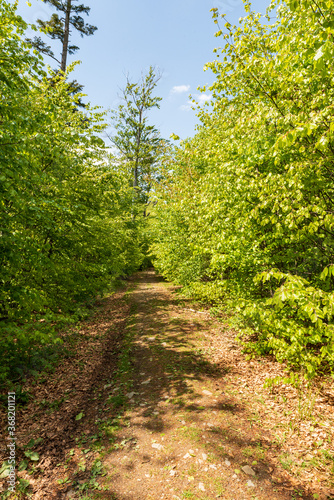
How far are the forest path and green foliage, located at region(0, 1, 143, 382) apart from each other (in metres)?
2.38

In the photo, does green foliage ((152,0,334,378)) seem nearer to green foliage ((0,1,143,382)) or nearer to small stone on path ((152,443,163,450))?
small stone on path ((152,443,163,450))

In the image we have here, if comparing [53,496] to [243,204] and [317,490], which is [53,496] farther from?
[243,204]

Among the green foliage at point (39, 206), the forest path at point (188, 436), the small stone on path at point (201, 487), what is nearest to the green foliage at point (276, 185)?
the forest path at point (188, 436)

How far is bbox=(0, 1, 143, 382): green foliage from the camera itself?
4.20m

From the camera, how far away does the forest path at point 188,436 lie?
346 centimetres

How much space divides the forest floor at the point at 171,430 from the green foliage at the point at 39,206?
59.4 inches

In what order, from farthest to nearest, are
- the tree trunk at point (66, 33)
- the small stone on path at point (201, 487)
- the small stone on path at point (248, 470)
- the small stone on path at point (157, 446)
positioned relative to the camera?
the tree trunk at point (66, 33) < the small stone on path at point (157, 446) < the small stone on path at point (248, 470) < the small stone on path at point (201, 487)

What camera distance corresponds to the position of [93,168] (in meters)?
8.99

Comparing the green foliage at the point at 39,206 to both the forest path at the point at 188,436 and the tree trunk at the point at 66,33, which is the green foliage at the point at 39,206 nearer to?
A: the forest path at the point at 188,436

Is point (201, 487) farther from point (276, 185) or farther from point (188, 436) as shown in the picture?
point (276, 185)

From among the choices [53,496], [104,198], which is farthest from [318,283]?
[104,198]

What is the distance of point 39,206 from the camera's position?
5.87 metres

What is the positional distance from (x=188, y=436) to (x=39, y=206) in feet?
18.6

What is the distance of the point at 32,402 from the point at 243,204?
656 centimetres
